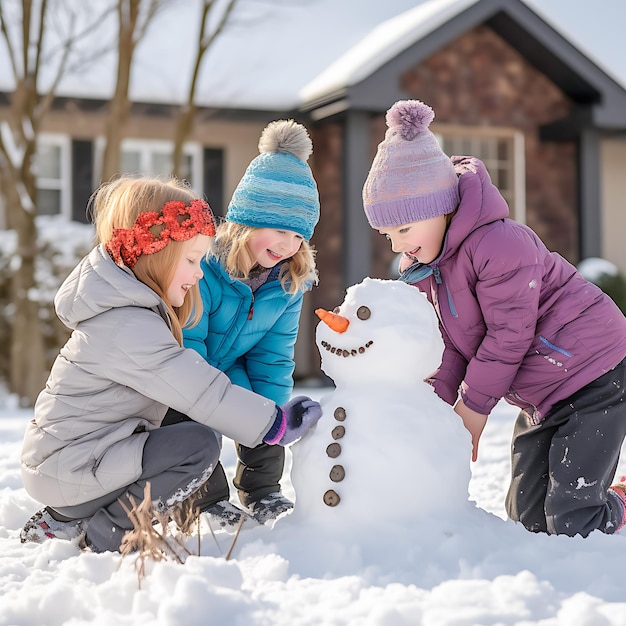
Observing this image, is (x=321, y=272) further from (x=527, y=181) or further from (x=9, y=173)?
(x=9, y=173)

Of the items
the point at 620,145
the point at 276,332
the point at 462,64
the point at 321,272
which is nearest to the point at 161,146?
the point at 321,272

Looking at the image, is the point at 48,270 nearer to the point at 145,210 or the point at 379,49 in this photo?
the point at 379,49

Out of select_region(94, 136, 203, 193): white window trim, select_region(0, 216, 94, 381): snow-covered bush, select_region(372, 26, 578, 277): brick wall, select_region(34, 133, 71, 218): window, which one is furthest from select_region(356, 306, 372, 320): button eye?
select_region(34, 133, 71, 218): window

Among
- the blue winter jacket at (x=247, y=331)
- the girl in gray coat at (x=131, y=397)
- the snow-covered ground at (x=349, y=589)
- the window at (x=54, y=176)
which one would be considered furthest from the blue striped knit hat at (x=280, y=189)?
the window at (x=54, y=176)

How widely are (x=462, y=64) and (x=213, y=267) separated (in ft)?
28.9

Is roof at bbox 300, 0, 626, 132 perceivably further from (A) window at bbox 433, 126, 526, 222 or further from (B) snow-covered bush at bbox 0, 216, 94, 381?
(B) snow-covered bush at bbox 0, 216, 94, 381

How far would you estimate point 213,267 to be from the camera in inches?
130

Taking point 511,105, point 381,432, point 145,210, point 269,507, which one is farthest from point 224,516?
point 511,105

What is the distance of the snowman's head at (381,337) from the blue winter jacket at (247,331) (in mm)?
806

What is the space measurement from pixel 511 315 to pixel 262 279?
1.05 m

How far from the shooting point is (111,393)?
2.59 metres

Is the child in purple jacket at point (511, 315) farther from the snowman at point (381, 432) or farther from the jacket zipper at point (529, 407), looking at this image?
the snowman at point (381, 432)

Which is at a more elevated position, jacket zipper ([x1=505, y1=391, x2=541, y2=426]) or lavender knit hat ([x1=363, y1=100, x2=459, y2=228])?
lavender knit hat ([x1=363, y1=100, x2=459, y2=228])

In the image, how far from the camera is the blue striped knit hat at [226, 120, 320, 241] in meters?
3.25
